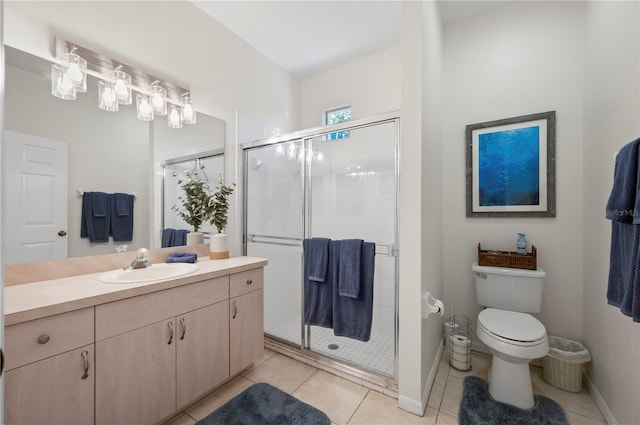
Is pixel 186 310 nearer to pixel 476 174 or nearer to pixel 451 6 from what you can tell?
pixel 476 174

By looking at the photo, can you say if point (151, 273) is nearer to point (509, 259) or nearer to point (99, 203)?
point (99, 203)

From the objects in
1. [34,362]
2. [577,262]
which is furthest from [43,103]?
[577,262]

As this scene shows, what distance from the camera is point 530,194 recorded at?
2115 millimetres

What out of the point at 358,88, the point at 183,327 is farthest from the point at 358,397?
the point at 358,88

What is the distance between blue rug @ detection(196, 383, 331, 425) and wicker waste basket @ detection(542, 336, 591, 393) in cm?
159

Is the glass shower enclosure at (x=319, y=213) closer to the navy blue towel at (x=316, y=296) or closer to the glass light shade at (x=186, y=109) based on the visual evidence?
the navy blue towel at (x=316, y=296)

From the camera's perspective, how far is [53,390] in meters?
1.09

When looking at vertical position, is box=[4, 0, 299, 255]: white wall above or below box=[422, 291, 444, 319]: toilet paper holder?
above

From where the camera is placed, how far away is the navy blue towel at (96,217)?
5.19 ft

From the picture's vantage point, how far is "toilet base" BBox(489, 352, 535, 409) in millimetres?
1653

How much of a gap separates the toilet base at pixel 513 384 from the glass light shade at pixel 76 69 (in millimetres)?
3041

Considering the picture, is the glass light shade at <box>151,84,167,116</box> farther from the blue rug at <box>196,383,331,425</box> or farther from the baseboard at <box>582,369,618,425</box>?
the baseboard at <box>582,369,618,425</box>

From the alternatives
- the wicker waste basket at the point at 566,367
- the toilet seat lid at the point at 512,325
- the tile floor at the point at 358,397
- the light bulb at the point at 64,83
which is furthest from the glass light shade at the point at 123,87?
the wicker waste basket at the point at 566,367

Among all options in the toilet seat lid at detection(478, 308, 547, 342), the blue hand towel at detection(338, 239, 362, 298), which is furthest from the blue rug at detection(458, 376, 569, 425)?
the blue hand towel at detection(338, 239, 362, 298)
